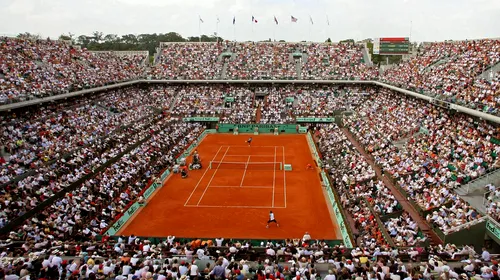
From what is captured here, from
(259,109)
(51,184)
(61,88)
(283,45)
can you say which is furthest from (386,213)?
(283,45)

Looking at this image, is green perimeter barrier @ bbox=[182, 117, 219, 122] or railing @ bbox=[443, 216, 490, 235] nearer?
railing @ bbox=[443, 216, 490, 235]

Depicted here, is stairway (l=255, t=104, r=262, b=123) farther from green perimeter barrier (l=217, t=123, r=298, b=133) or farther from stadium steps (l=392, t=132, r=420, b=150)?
stadium steps (l=392, t=132, r=420, b=150)

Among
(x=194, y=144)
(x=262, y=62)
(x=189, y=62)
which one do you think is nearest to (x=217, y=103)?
(x=189, y=62)

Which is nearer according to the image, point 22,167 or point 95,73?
point 22,167

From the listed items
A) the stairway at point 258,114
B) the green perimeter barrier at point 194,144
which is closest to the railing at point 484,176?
the green perimeter barrier at point 194,144

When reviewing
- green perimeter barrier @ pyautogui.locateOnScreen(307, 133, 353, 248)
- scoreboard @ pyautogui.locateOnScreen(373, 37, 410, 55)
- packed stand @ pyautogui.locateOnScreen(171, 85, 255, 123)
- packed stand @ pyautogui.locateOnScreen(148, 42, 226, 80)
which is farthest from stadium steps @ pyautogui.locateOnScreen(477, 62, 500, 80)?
packed stand @ pyautogui.locateOnScreen(148, 42, 226, 80)

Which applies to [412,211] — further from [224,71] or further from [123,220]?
[224,71]

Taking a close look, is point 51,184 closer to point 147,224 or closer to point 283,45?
point 147,224
